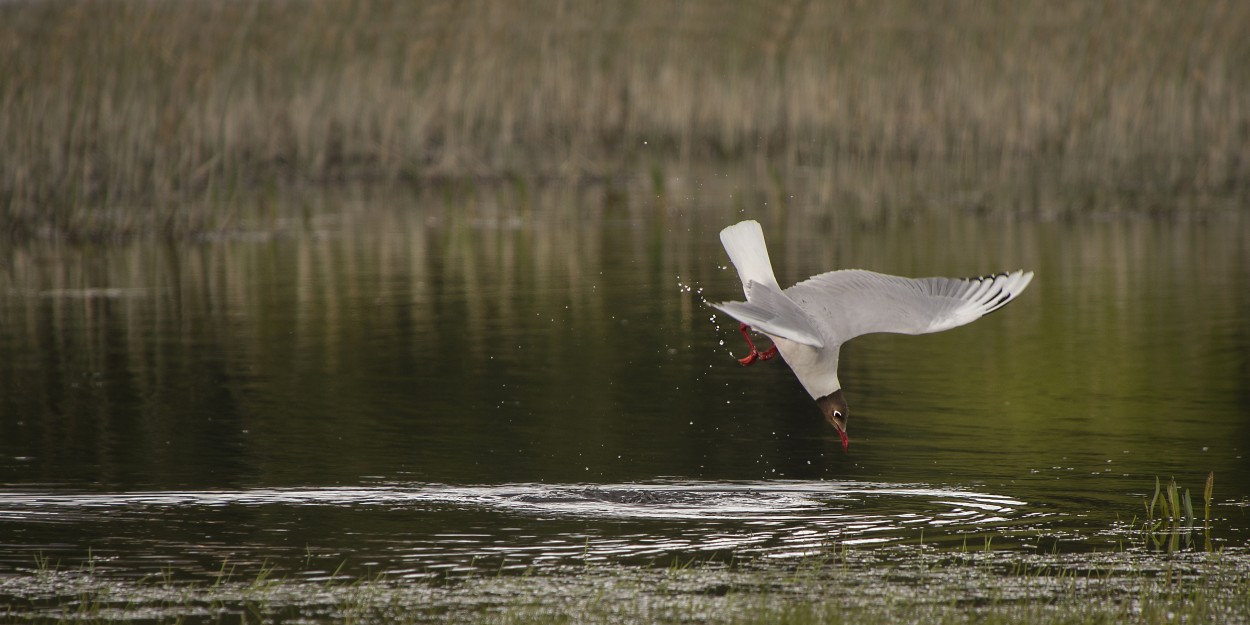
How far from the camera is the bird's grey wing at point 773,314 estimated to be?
727cm

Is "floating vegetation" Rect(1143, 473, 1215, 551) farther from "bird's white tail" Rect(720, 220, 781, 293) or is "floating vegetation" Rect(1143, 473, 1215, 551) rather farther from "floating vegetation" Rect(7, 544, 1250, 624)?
"bird's white tail" Rect(720, 220, 781, 293)

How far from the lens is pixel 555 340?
1333cm

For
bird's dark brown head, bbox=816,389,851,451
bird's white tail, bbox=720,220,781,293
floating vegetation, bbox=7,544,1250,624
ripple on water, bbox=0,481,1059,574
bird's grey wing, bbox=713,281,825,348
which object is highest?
bird's white tail, bbox=720,220,781,293

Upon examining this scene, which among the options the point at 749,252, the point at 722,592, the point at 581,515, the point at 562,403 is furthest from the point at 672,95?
the point at 722,592

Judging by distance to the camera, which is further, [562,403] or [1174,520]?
[562,403]

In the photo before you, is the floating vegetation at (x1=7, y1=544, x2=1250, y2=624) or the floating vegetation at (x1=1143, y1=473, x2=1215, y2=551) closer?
the floating vegetation at (x1=7, y1=544, x2=1250, y2=624)

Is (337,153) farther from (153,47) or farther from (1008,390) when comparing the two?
(1008,390)

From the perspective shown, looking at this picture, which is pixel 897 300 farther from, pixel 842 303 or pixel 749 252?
pixel 749 252

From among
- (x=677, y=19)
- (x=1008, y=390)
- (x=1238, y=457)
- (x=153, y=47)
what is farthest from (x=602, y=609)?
(x=677, y=19)

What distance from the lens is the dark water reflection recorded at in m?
7.89

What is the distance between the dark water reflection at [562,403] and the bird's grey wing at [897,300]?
0.75 meters

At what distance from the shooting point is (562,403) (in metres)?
11.0

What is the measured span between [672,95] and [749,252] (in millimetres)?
16485

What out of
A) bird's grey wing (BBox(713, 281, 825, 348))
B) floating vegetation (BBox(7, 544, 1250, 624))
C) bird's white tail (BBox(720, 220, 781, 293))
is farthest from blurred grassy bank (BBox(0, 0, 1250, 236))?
floating vegetation (BBox(7, 544, 1250, 624))
